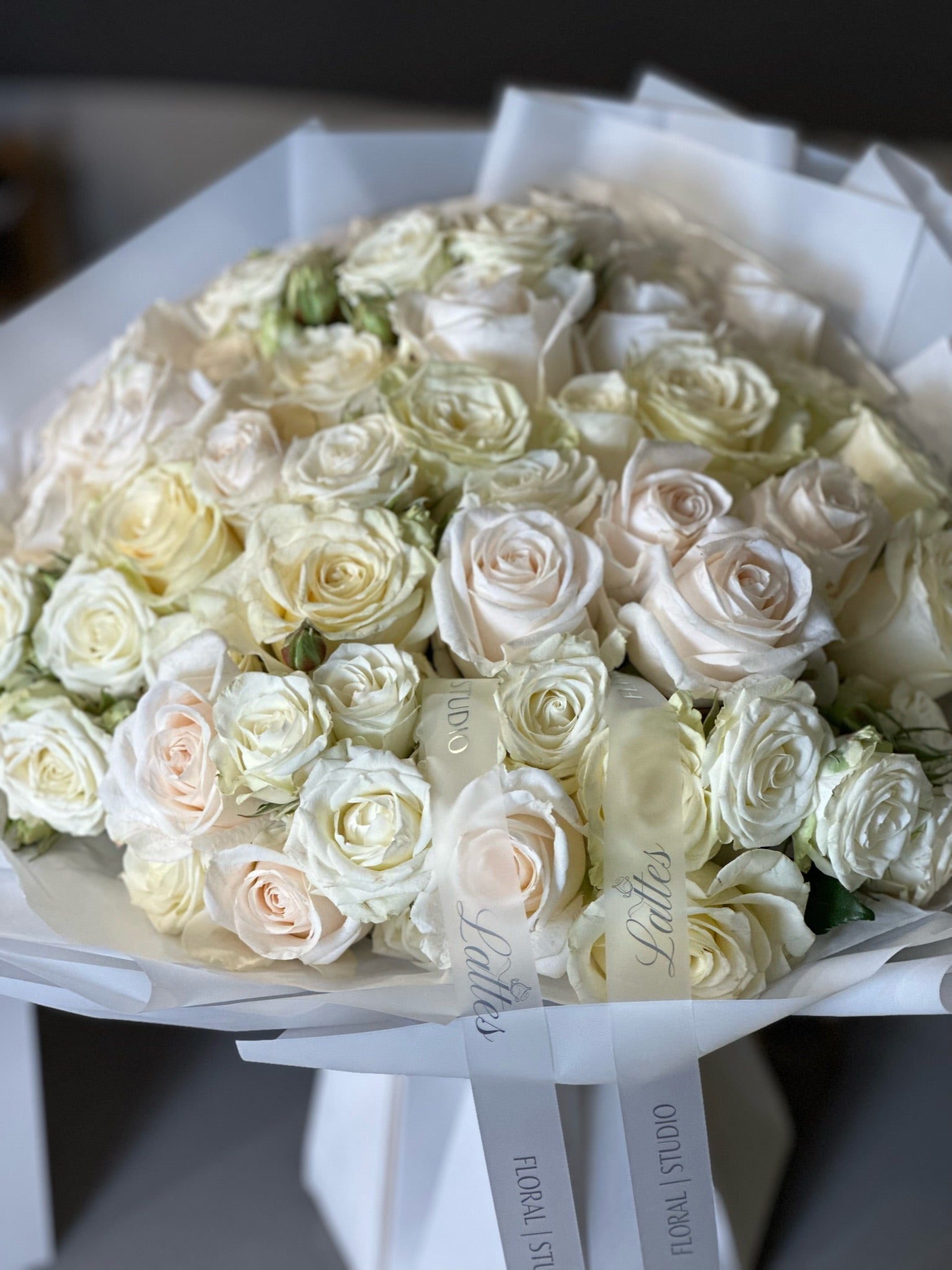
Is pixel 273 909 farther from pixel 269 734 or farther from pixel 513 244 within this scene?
pixel 513 244

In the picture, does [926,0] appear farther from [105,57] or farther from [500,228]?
[105,57]

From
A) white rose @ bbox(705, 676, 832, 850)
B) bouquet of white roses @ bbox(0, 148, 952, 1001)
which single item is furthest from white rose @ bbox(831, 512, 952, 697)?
white rose @ bbox(705, 676, 832, 850)

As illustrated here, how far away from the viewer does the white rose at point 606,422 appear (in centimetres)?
53

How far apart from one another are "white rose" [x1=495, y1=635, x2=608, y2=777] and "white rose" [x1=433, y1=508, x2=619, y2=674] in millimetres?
16

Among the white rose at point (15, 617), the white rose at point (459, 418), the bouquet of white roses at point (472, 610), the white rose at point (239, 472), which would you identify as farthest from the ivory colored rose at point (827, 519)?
the white rose at point (15, 617)

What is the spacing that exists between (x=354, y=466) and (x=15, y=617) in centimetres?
19

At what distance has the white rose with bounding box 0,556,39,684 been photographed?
1.81 feet

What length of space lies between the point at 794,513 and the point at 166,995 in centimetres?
33

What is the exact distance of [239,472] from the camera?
0.53 m

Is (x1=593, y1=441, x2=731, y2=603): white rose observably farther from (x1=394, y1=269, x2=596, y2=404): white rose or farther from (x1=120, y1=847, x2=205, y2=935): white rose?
(x1=120, y1=847, x2=205, y2=935): white rose

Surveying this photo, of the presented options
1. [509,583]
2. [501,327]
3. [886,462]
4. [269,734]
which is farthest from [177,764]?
[886,462]

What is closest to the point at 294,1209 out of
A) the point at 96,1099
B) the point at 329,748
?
the point at 96,1099

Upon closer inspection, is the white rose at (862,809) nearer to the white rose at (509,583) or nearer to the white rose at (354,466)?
the white rose at (509,583)

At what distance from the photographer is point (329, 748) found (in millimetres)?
442
